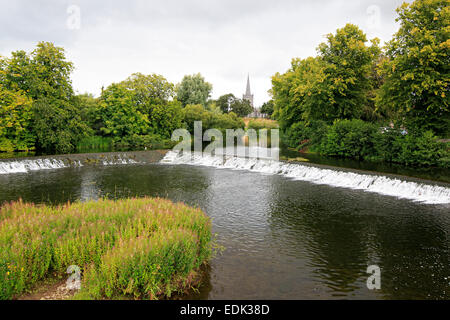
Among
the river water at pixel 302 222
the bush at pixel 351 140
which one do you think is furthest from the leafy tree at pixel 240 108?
the river water at pixel 302 222

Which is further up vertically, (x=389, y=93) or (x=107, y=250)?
(x=389, y=93)

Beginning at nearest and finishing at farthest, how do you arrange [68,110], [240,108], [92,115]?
[68,110], [92,115], [240,108]

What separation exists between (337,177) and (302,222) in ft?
33.5

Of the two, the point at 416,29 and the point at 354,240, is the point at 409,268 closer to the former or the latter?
the point at 354,240

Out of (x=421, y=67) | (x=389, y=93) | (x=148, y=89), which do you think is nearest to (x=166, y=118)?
(x=148, y=89)

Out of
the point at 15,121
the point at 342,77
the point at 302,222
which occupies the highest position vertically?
the point at 342,77

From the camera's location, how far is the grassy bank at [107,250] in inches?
238

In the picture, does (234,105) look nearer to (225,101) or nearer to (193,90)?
(225,101)

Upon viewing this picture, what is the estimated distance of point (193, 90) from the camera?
71.9 metres

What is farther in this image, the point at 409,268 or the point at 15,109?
the point at 15,109

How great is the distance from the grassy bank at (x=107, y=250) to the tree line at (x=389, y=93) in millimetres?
23565

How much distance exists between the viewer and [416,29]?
23203 millimetres

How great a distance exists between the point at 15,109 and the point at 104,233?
3281 cm
